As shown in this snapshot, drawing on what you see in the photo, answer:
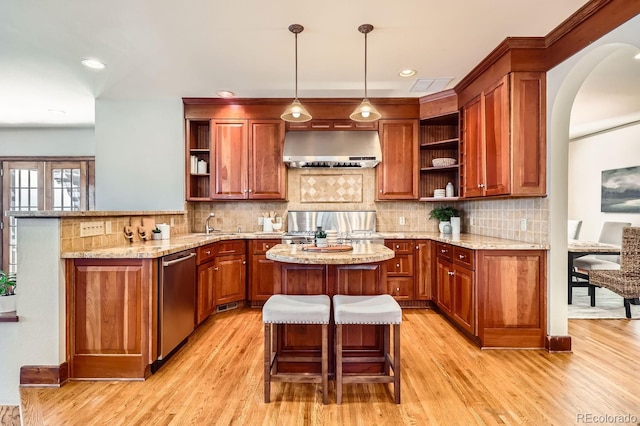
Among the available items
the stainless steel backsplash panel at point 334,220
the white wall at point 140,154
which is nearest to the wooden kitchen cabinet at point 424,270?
the stainless steel backsplash panel at point 334,220

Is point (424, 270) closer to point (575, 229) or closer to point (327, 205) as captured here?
point (327, 205)

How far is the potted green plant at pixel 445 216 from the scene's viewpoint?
4207 mm

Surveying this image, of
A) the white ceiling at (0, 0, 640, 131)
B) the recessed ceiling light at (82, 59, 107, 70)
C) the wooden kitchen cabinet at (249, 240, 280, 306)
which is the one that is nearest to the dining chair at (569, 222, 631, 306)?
the white ceiling at (0, 0, 640, 131)

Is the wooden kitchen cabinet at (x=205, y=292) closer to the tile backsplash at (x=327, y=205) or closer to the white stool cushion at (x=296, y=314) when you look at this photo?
the tile backsplash at (x=327, y=205)

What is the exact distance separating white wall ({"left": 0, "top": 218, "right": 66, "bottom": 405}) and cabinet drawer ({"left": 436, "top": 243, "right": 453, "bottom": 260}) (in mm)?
3475

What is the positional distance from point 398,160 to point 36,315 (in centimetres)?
395

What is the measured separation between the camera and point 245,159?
429cm

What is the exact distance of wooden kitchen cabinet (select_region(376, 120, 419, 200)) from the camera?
14.0 ft

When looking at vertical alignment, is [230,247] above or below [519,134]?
below

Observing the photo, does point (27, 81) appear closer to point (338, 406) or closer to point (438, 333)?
point (338, 406)

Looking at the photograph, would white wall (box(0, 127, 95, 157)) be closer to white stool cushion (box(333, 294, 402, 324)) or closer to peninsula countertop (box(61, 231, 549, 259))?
peninsula countertop (box(61, 231, 549, 259))

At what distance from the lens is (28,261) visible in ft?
7.45

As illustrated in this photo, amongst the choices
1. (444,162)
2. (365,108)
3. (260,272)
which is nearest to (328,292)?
(365,108)

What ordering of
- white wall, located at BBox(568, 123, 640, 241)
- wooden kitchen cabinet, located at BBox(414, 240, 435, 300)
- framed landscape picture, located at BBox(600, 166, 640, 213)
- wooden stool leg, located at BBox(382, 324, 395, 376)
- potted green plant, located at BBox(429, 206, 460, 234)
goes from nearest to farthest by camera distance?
wooden stool leg, located at BBox(382, 324, 395, 376) → wooden kitchen cabinet, located at BBox(414, 240, 435, 300) → potted green plant, located at BBox(429, 206, 460, 234) → framed landscape picture, located at BBox(600, 166, 640, 213) → white wall, located at BBox(568, 123, 640, 241)
